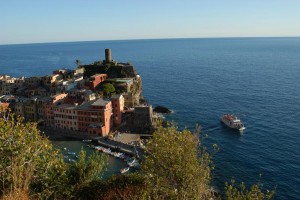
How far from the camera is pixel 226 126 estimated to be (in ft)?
257

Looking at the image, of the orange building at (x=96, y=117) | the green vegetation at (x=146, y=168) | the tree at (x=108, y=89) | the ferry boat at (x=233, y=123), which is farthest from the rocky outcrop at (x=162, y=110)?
the green vegetation at (x=146, y=168)

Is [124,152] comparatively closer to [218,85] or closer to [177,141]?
[177,141]

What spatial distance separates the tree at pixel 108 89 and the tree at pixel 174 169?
64093mm

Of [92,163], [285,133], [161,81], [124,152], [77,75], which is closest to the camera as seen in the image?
[92,163]

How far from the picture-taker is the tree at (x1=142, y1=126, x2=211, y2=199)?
73.8 ft

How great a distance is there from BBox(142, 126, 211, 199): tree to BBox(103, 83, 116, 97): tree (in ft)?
210

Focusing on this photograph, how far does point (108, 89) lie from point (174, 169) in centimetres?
6701

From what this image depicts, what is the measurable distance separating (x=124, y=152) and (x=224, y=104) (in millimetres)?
43281

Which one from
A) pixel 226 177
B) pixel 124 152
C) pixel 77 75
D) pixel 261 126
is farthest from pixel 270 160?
pixel 77 75

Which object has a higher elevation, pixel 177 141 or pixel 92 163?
pixel 177 141

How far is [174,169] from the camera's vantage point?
23312 mm

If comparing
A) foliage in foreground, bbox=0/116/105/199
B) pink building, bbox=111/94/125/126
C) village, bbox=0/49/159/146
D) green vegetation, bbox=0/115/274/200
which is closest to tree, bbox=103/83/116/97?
village, bbox=0/49/159/146

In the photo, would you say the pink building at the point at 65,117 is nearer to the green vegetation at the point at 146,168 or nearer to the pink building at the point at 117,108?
the pink building at the point at 117,108

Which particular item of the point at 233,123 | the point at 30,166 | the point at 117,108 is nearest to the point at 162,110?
the point at 117,108
